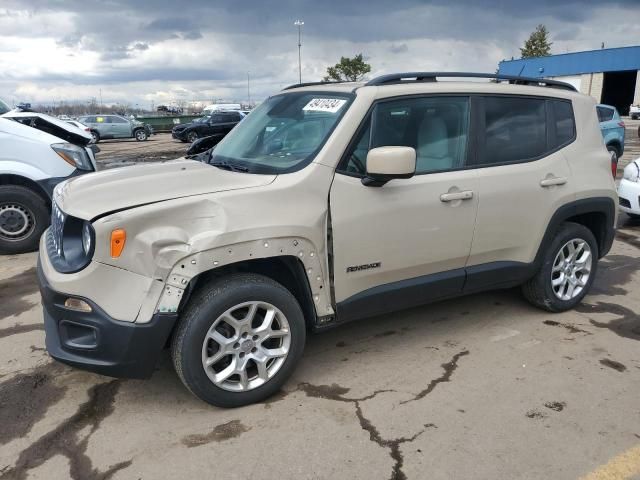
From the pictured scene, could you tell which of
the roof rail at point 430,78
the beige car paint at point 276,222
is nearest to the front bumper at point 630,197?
the roof rail at point 430,78

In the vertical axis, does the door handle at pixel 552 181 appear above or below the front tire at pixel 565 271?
above

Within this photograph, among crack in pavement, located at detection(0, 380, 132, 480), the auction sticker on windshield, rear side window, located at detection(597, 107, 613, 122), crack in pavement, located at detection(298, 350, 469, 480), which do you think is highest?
the auction sticker on windshield

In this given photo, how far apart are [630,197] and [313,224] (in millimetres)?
5868

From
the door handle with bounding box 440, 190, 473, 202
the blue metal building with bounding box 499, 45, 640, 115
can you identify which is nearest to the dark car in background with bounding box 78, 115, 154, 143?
the door handle with bounding box 440, 190, 473, 202

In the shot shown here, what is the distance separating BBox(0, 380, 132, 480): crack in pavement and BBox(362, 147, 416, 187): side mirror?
1.98 metres

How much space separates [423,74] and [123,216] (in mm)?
2162

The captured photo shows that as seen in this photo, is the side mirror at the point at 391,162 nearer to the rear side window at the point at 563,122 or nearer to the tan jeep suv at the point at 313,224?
the tan jeep suv at the point at 313,224

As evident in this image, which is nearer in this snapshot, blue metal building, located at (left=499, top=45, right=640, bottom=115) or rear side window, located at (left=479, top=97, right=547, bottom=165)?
rear side window, located at (left=479, top=97, right=547, bottom=165)

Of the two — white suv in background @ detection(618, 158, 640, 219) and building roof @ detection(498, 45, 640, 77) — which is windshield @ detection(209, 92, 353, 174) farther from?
building roof @ detection(498, 45, 640, 77)

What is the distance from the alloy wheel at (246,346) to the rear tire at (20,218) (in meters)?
4.33

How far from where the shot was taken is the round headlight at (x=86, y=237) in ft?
8.83

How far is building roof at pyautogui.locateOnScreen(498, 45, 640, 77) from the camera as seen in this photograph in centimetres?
5428

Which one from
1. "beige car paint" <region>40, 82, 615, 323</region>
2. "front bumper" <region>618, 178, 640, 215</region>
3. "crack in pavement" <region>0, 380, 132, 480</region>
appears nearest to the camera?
"crack in pavement" <region>0, 380, 132, 480</region>

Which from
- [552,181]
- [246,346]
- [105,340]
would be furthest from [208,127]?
[105,340]
